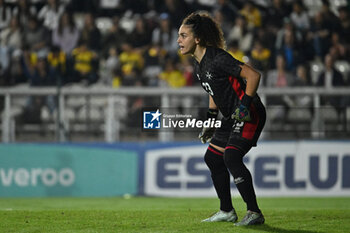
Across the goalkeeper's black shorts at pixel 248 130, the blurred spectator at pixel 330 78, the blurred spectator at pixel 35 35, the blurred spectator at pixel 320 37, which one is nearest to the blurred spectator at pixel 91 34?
the blurred spectator at pixel 35 35

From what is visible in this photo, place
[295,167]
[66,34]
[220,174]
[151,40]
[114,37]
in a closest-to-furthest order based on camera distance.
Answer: [220,174]
[295,167]
[66,34]
[151,40]
[114,37]

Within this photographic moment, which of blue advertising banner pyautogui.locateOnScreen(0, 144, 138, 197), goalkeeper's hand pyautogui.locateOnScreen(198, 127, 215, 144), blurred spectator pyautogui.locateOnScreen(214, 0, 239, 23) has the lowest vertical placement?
blue advertising banner pyautogui.locateOnScreen(0, 144, 138, 197)

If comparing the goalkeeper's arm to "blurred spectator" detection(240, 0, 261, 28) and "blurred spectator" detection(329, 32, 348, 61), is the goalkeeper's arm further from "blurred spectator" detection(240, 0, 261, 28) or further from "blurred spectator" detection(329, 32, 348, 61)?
"blurred spectator" detection(240, 0, 261, 28)

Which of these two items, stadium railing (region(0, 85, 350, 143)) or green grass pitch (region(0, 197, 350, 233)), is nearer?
green grass pitch (region(0, 197, 350, 233))

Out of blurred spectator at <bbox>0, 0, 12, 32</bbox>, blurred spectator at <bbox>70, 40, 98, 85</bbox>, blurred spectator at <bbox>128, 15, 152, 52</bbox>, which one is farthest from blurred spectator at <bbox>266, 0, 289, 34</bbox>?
blurred spectator at <bbox>0, 0, 12, 32</bbox>

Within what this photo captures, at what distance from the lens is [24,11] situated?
1560cm

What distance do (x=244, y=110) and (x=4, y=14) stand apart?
1117cm

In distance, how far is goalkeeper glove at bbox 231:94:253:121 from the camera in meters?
5.76

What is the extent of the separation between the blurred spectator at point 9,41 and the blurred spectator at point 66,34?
92 cm

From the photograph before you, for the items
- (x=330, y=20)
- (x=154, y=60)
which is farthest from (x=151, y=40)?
(x=330, y=20)

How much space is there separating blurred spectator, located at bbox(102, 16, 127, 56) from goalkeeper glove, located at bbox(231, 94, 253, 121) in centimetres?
940

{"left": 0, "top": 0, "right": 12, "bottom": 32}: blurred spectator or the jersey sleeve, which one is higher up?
{"left": 0, "top": 0, "right": 12, "bottom": 32}: blurred spectator

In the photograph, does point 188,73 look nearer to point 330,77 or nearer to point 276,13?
point 330,77

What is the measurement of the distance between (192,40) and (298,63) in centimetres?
863
